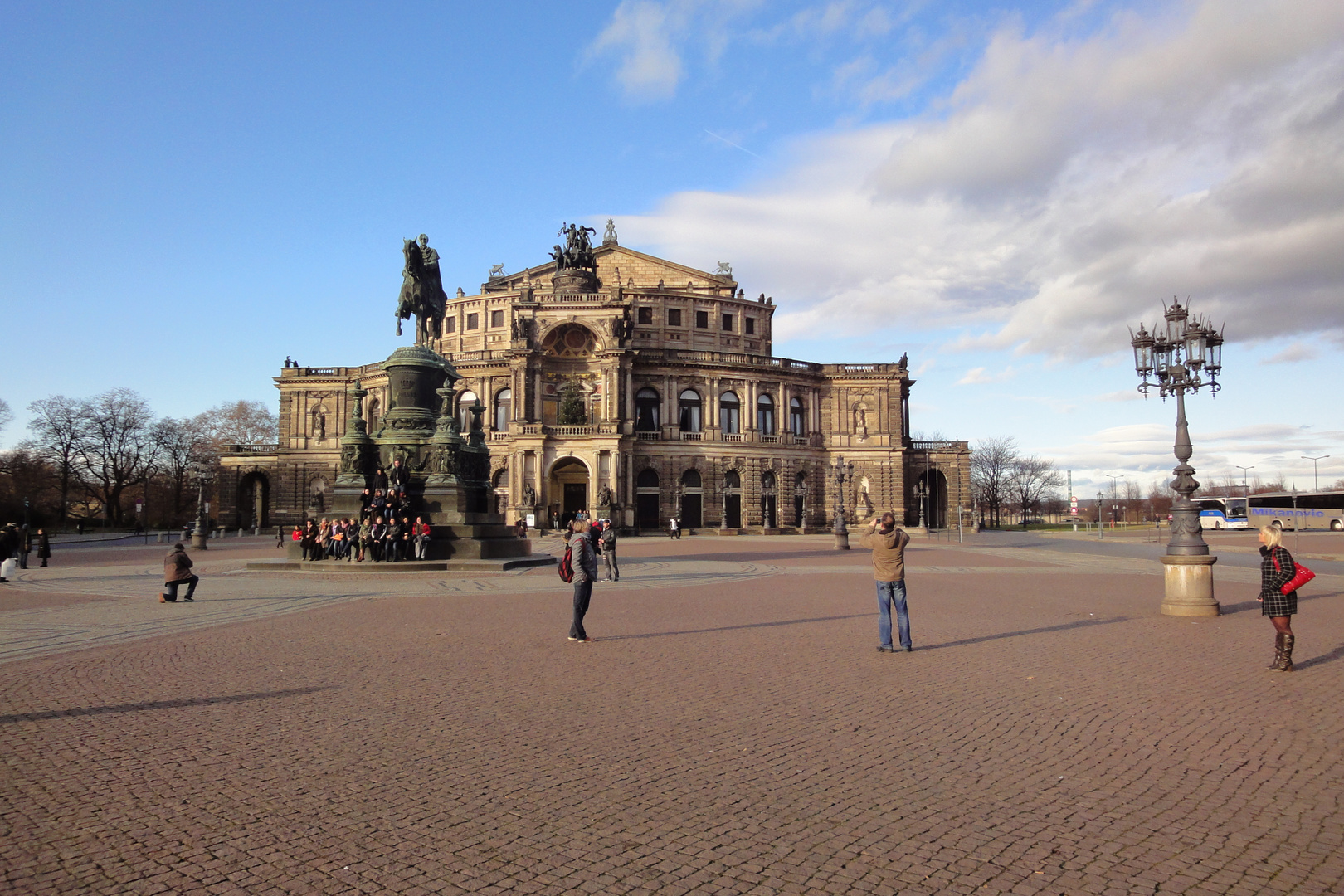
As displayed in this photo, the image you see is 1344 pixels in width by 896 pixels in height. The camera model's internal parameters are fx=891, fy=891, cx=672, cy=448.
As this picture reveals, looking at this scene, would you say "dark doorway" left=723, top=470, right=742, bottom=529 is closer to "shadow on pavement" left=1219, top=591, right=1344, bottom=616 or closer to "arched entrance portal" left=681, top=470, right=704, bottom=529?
"arched entrance portal" left=681, top=470, right=704, bottom=529

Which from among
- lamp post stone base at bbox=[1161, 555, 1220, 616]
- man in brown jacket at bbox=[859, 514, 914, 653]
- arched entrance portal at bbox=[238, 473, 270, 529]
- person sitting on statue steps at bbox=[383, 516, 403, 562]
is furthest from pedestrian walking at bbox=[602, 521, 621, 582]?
arched entrance portal at bbox=[238, 473, 270, 529]

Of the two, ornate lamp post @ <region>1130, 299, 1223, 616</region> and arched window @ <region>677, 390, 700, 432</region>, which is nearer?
ornate lamp post @ <region>1130, 299, 1223, 616</region>

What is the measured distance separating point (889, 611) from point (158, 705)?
812 cm

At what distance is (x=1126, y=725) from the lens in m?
7.43

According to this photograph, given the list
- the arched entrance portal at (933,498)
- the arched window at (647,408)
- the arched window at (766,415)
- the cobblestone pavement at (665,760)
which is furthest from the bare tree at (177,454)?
the cobblestone pavement at (665,760)

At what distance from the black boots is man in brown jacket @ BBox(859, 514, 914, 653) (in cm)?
391

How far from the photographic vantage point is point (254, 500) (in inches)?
3209

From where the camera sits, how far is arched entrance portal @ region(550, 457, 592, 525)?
217ft

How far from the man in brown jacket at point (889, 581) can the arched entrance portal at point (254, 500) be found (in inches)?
2899

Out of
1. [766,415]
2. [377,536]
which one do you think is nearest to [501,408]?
[766,415]

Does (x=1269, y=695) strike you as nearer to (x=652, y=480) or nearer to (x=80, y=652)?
(x=80, y=652)

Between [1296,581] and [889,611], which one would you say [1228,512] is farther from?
[889,611]

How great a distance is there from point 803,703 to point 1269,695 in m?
4.54

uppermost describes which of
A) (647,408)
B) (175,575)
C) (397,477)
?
(647,408)
